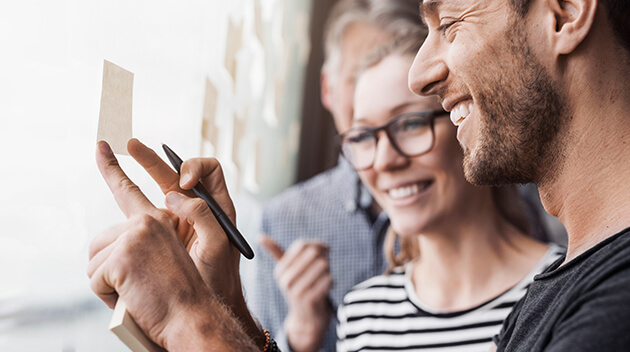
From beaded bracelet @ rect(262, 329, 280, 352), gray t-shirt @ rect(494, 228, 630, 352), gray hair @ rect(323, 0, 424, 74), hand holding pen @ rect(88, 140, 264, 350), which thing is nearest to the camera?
gray t-shirt @ rect(494, 228, 630, 352)

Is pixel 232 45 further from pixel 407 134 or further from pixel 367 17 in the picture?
pixel 367 17

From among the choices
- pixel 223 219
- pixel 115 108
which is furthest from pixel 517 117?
pixel 115 108

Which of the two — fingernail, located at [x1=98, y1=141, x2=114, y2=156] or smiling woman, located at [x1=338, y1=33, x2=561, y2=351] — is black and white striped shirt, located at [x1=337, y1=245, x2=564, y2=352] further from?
fingernail, located at [x1=98, y1=141, x2=114, y2=156]

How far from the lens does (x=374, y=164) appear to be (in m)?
1.41

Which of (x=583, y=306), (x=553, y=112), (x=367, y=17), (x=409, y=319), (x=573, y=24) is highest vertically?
(x=367, y=17)

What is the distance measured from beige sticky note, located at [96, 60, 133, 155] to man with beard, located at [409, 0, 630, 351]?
50 centimetres

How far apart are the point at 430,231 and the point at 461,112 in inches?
18.9

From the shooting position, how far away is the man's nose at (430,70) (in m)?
0.94

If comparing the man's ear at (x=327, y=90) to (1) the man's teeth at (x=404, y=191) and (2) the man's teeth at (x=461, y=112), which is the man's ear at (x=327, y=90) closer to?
(1) the man's teeth at (x=404, y=191)

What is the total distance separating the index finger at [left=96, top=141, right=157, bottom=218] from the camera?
675mm

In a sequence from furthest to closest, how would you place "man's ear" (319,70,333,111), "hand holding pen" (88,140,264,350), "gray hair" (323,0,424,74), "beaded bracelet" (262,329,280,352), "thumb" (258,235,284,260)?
"man's ear" (319,70,333,111)
"gray hair" (323,0,424,74)
"thumb" (258,235,284,260)
"beaded bracelet" (262,329,280,352)
"hand holding pen" (88,140,264,350)

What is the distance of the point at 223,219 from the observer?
31.0 inches

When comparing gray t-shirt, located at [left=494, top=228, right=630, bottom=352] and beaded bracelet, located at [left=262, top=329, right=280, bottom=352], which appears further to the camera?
beaded bracelet, located at [left=262, top=329, right=280, bottom=352]

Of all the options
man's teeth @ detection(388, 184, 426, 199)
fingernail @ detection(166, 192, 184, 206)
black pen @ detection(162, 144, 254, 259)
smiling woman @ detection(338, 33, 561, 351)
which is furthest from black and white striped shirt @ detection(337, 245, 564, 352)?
fingernail @ detection(166, 192, 184, 206)
